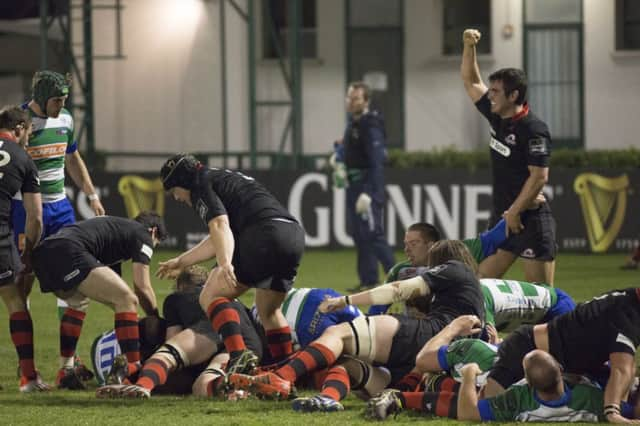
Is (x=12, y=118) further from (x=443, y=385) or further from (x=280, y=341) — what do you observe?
(x=443, y=385)

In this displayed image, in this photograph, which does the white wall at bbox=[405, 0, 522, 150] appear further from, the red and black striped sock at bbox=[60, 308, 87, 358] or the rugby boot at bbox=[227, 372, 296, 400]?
the rugby boot at bbox=[227, 372, 296, 400]

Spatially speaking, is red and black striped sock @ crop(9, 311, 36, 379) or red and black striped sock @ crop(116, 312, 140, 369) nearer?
red and black striped sock @ crop(116, 312, 140, 369)

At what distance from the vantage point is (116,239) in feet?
27.4

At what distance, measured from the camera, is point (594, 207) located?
16.8 meters

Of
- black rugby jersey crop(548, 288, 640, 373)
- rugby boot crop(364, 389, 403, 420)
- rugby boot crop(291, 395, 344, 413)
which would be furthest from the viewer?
rugby boot crop(291, 395, 344, 413)

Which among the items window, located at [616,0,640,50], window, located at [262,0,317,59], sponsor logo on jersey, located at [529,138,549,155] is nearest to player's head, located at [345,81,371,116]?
sponsor logo on jersey, located at [529,138,549,155]

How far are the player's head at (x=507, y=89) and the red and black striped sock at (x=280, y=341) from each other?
2.27 meters

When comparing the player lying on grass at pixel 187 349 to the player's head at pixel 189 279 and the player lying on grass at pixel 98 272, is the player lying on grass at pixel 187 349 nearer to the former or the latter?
the player's head at pixel 189 279

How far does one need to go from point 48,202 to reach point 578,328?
408cm

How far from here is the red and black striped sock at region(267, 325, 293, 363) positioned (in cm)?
788

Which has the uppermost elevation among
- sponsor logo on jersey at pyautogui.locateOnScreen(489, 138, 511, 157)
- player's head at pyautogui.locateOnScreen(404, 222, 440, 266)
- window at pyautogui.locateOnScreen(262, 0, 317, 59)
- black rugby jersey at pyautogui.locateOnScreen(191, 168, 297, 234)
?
window at pyautogui.locateOnScreen(262, 0, 317, 59)

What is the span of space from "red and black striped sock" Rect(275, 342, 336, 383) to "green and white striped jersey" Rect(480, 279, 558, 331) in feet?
4.24

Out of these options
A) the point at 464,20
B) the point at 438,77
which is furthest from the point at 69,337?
the point at 464,20

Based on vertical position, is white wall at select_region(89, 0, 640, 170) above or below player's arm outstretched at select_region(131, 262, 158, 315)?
above
